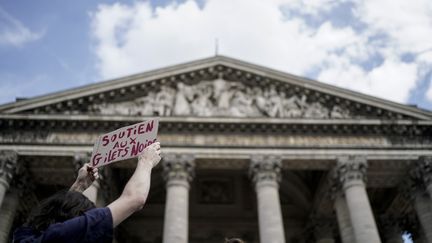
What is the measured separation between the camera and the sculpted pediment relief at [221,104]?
64.7 ft

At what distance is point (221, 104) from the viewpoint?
65.5ft

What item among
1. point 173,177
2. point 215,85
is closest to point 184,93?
point 215,85

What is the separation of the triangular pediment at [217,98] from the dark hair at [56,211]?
16.6 metres

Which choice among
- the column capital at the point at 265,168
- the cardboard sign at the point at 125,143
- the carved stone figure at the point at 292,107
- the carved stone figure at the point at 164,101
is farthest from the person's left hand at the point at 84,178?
the carved stone figure at the point at 292,107

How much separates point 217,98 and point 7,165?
30.2ft

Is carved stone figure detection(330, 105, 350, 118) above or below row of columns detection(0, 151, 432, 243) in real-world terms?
above

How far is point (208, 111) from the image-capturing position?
65.0ft

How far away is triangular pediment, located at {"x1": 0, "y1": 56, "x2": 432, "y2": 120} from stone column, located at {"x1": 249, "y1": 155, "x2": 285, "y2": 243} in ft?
8.17

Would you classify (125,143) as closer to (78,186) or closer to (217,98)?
(78,186)

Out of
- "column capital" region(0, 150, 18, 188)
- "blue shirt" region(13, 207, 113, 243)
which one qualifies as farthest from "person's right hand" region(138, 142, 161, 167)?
"column capital" region(0, 150, 18, 188)

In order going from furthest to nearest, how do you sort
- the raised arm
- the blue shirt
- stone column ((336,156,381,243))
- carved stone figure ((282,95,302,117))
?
carved stone figure ((282,95,302,117)), stone column ((336,156,381,243)), the raised arm, the blue shirt

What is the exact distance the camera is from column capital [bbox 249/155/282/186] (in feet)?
58.5

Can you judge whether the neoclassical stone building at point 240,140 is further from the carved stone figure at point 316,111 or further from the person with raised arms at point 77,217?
the person with raised arms at point 77,217

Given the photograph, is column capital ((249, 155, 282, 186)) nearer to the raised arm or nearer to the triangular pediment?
the triangular pediment
